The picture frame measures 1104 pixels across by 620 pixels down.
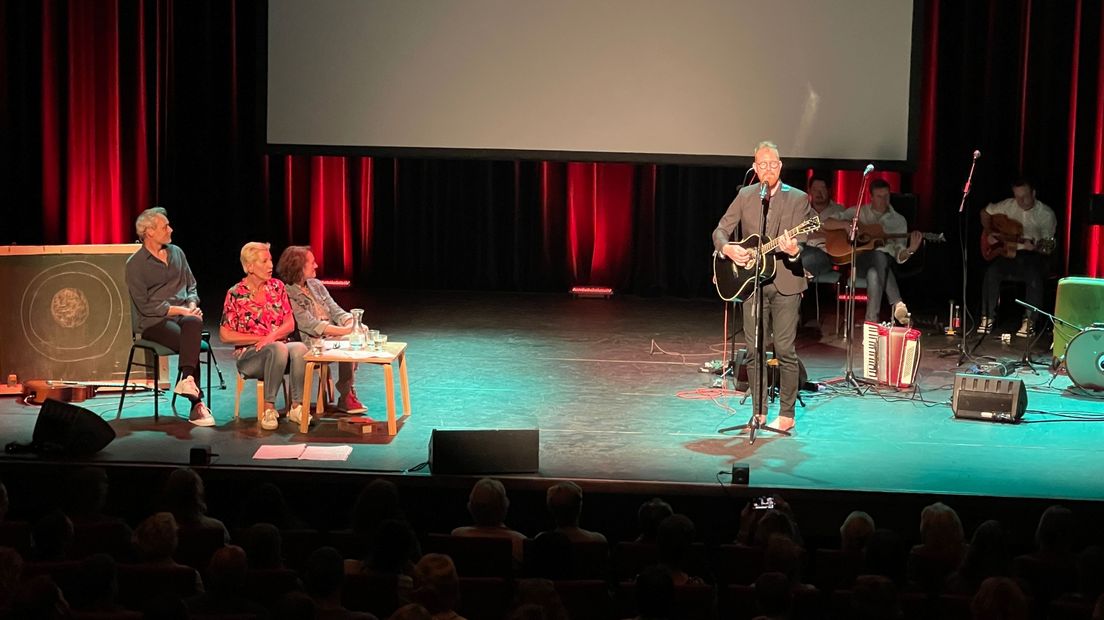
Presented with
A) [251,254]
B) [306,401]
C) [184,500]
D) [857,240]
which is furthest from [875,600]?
[857,240]

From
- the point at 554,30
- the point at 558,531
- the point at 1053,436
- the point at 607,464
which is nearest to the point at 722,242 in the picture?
the point at 607,464

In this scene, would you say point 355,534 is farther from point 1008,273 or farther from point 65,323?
point 1008,273

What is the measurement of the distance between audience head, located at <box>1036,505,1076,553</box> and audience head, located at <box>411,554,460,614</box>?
1.85 m

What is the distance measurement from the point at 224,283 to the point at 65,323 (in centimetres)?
432

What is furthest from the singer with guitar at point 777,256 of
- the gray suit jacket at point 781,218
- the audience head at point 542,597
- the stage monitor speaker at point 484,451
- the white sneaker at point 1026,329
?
the white sneaker at point 1026,329

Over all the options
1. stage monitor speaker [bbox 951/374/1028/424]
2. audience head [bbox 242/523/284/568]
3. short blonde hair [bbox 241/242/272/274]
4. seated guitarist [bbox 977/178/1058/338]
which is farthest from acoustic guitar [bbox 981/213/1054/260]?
audience head [bbox 242/523/284/568]

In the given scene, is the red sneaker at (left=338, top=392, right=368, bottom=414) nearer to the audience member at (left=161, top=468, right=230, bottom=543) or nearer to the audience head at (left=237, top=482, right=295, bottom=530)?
the audience head at (left=237, top=482, right=295, bottom=530)

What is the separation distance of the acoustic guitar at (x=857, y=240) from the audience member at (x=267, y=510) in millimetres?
5556

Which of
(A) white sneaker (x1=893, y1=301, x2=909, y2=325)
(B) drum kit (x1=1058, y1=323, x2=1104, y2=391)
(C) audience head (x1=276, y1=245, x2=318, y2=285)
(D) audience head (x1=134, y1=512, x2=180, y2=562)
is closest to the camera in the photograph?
(D) audience head (x1=134, y1=512, x2=180, y2=562)

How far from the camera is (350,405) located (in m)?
6.71

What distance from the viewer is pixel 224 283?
1141cm

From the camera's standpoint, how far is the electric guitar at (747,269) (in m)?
6.01

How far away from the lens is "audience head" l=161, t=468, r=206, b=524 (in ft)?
14.2

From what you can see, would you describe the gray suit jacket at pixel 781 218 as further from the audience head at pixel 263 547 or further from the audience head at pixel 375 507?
the audience head at pixel 263 547
